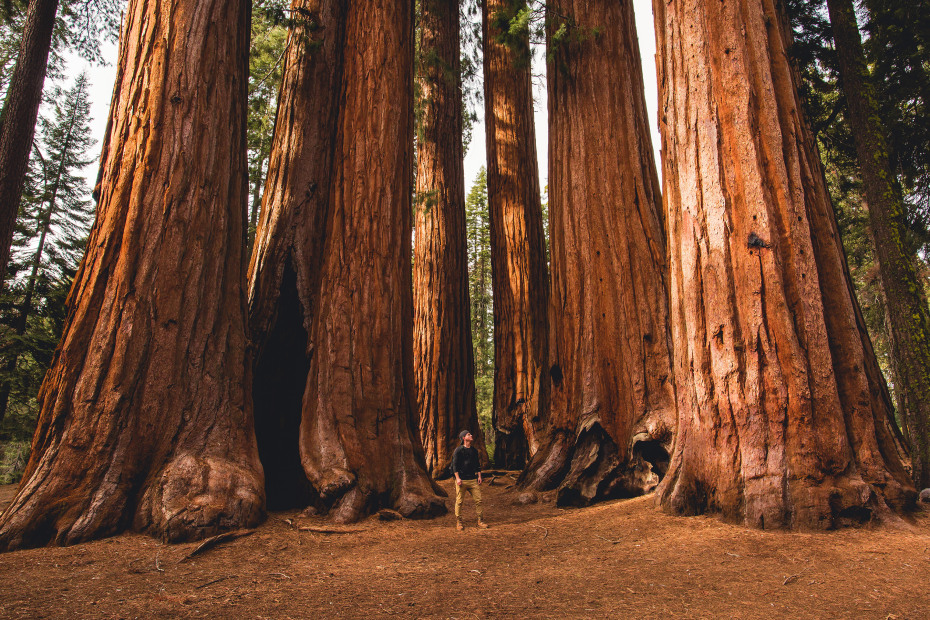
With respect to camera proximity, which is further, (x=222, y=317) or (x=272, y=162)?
(x=272, y=162)

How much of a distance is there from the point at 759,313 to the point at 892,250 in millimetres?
3185

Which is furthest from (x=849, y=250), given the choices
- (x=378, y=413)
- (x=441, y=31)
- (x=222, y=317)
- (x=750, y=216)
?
(x=222, y=317)

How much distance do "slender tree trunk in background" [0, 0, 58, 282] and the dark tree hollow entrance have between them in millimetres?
4354

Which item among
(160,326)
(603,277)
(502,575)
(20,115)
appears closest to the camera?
(502,575)

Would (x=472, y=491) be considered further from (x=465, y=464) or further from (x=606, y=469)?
(x=606, y=469)

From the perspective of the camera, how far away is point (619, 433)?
220 inches

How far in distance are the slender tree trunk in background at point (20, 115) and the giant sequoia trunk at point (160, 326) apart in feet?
12.1

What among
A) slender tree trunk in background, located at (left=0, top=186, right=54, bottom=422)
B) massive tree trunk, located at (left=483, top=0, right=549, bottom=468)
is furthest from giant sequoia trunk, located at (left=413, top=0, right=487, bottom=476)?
slender tree trunk in background, located at (left=0, top=186, right=54, bottom=422)

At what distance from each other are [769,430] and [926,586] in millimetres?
1312

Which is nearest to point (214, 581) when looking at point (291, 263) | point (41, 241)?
point (291, 263)

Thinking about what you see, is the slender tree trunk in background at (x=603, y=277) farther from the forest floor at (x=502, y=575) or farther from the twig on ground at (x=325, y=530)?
the twig on ground at (x=325, y=530)

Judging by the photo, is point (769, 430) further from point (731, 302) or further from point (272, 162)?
point (272, 162)

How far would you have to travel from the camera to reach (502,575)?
304cm

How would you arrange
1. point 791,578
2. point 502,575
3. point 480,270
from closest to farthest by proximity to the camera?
point 791,578 → point 502,575 → point 480,270
